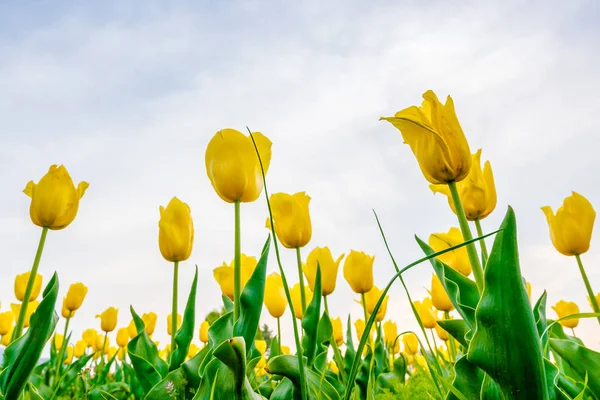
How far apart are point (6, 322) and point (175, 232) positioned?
13.5 feet

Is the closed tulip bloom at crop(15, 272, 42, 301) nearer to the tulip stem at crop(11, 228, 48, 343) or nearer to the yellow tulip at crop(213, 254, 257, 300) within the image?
the yellow tulip at crop(213, 254, 257, 300)

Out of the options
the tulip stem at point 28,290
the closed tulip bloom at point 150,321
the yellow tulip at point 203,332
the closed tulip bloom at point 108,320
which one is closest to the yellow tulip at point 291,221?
the tulip stem at point 28,290

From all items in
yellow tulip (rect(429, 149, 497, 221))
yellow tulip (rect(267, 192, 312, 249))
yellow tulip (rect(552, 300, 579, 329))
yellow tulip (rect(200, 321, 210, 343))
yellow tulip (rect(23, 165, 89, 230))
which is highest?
yellow tulip (rect(23, 165, 89, 230))

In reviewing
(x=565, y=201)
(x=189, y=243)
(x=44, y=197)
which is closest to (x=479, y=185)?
(x=565, y=201)

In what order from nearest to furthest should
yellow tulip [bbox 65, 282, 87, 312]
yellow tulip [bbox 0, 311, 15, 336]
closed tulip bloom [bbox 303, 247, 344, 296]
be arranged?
closed tulip bloom [bbox 303, 247, 344, 296] → yellow tulip [bbox 65, 282, 87, 312] → yellow tulip [bbox 0, 311, 15, 336]

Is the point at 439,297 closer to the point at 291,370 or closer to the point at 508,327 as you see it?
the point at 291,370

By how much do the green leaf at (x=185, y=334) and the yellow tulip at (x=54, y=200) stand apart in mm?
703

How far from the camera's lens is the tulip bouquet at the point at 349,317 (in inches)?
39.7

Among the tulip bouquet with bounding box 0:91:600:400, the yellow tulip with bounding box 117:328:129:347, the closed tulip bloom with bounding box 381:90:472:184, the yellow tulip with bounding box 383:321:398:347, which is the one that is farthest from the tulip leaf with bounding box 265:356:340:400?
the yellow tulip with bounding box 117:328:129:347

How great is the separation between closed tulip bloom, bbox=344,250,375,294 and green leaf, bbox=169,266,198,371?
52.2 inches

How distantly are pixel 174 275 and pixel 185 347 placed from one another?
34cm

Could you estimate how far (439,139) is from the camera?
4.61ft

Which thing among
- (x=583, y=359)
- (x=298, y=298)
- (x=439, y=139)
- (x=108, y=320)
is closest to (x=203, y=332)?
(x=108, y=320)

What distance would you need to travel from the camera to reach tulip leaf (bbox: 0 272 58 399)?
1661 mm
